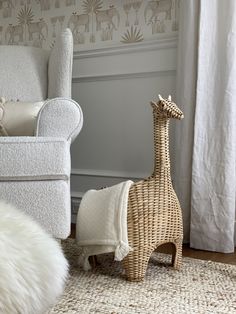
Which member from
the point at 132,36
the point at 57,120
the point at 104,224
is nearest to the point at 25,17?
the point at 132,36

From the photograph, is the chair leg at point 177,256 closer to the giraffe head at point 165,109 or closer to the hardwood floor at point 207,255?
the hardwood floor at point 207,255

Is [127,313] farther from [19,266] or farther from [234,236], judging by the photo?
[234,236]

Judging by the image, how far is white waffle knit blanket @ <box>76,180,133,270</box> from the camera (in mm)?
1366

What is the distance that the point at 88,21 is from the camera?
2.41 meters

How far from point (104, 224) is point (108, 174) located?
96 centimetres

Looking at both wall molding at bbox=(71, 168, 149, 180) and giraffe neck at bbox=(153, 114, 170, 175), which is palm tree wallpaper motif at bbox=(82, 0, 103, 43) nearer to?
wall molding at bbox=(71, 168, 149, 180)

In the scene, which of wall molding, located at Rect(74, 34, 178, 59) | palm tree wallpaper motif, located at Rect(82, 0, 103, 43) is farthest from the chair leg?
palm tree wallpaper motif, located at Rect(82, 0, 103, 43)

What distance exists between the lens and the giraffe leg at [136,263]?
1382mm

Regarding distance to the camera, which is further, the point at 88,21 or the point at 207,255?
the point at 88,21

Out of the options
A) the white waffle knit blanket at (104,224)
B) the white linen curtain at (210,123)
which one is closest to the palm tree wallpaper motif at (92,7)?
the white linen curtain at (210,123)

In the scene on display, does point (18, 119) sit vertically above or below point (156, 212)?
above

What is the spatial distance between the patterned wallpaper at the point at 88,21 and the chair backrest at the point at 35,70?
0.97 ft

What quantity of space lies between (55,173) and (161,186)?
14.3 inches

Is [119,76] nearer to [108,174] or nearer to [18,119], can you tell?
[108,174]
